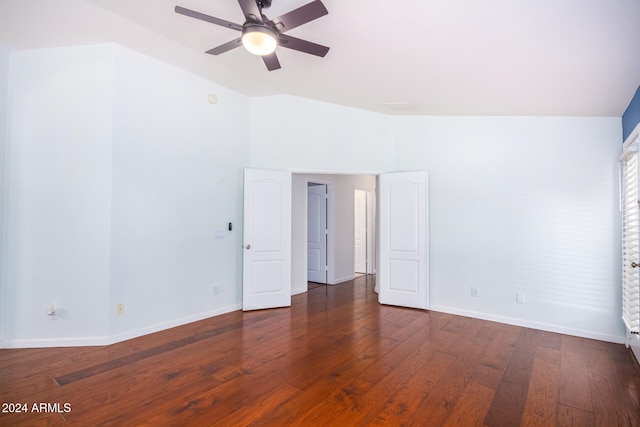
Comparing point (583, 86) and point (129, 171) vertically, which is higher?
point (583, 86)

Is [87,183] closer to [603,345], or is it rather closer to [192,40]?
[192,40]

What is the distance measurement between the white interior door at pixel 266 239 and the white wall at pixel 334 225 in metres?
0.76

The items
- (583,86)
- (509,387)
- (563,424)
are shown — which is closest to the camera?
(563,424)

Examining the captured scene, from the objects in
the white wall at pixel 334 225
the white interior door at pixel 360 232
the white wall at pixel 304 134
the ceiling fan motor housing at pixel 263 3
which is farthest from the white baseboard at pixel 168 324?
the white interior door at pixel 360 232

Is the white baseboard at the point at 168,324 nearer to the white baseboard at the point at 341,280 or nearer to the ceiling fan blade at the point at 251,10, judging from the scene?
the white baseboard at the point at 341,280

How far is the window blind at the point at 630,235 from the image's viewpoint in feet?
9.81

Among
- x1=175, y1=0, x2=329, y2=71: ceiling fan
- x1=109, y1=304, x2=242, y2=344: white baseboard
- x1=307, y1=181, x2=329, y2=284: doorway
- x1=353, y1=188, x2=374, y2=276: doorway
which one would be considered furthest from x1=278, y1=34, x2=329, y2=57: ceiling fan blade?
x1=353, y1=188, x2=374, y2=276: doorway

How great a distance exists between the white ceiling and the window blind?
2.05 ft

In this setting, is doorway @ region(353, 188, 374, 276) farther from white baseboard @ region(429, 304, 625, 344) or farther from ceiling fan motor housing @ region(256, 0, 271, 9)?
ceiling fan motor housing @ region(256, 0, 271, 9)

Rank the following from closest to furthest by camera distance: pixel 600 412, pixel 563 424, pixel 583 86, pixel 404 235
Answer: pixel 563 424
pixel 600 412
pixel 583 86
pixel 404 235

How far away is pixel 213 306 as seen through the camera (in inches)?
174

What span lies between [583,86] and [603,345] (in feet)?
8.98

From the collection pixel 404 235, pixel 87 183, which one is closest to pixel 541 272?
pixel 404 235

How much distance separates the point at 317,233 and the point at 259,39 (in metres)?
4.66
